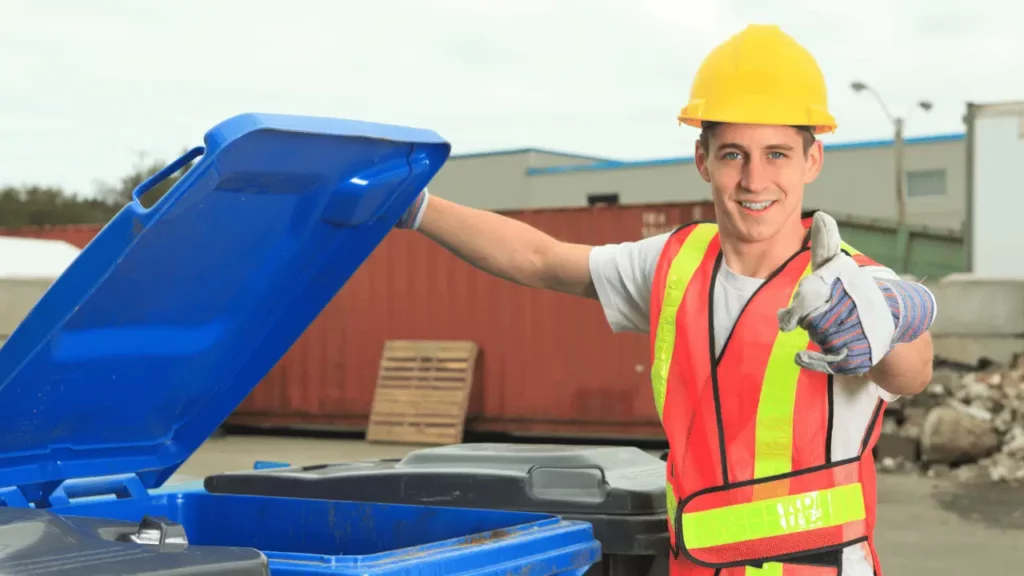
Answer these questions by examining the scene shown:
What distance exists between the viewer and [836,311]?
6.42ft

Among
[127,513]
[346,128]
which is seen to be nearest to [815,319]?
[346,128]

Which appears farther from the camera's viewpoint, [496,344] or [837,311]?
[496,344]

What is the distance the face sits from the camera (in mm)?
2393

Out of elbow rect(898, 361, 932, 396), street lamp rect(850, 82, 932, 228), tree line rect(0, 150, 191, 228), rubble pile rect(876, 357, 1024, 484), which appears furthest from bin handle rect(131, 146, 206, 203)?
tree line rect(0, 150, 191, 228)

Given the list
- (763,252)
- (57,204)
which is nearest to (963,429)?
(763,252)

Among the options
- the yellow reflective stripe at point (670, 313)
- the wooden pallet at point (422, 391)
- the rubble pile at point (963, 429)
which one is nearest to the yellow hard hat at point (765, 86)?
the yellow reflective stripe at point (670, 313)

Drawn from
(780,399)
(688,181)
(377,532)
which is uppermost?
(688,181)

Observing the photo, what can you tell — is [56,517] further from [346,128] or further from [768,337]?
[768,337]

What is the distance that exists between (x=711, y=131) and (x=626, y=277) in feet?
1.29

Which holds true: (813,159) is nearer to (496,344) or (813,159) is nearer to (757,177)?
(757,177)

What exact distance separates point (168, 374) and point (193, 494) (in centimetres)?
55

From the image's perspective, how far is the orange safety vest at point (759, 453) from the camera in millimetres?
2354

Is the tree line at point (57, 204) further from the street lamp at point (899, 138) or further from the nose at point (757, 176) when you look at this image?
the nose at point (757, 176)

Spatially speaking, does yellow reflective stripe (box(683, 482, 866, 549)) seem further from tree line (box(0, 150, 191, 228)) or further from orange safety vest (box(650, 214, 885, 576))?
tree line (box(0, 150, 191, 228))
